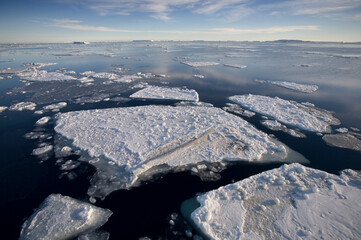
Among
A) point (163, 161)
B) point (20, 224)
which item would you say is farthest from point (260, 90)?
point (20, 224)

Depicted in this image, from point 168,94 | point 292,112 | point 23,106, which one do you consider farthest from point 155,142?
point 23,106

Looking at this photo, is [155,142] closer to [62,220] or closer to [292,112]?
[62,220]

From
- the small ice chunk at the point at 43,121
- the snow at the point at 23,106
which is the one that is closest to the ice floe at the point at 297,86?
the small ice chunk at the point at 43,121

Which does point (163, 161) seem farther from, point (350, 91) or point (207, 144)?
point (350, 91)

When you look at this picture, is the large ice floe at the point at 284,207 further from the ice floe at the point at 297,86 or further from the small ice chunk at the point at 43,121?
the ice floe at the point at 297,86

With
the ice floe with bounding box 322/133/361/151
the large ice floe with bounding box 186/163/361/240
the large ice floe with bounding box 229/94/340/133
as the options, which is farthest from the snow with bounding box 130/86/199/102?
the large ice floe with bounding box 186/163/361/240
